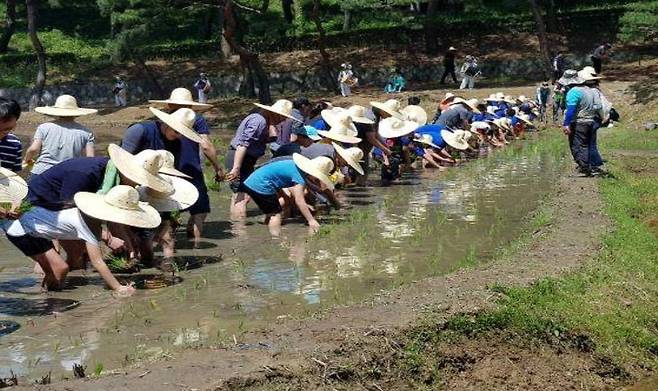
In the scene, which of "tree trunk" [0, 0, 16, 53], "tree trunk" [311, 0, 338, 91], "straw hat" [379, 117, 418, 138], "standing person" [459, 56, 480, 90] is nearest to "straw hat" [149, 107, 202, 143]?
"straw hat" [379, 117, 418, 138]

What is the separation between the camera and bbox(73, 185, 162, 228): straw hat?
7379mm

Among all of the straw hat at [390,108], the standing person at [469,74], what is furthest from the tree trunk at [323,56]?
the straw hat at [390,108]

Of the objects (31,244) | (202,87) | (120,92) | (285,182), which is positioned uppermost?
(31,244)

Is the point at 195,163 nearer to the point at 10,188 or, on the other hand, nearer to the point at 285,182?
the point at 285,182

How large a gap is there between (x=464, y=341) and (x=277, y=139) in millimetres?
6377

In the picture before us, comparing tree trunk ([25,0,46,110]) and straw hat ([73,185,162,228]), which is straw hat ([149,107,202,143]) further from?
tree trunk ([25,0,46,110])

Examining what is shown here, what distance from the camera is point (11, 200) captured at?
669cm

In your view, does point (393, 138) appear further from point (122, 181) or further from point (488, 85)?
point (488, 85)

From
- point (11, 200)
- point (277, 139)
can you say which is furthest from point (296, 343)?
point (277, 139)

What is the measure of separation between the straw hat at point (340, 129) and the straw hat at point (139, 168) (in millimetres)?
4352

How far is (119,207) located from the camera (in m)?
7.53

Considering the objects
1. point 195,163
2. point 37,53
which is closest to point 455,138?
point 195,163

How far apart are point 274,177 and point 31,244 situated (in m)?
3.65

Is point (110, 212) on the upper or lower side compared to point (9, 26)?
lower
